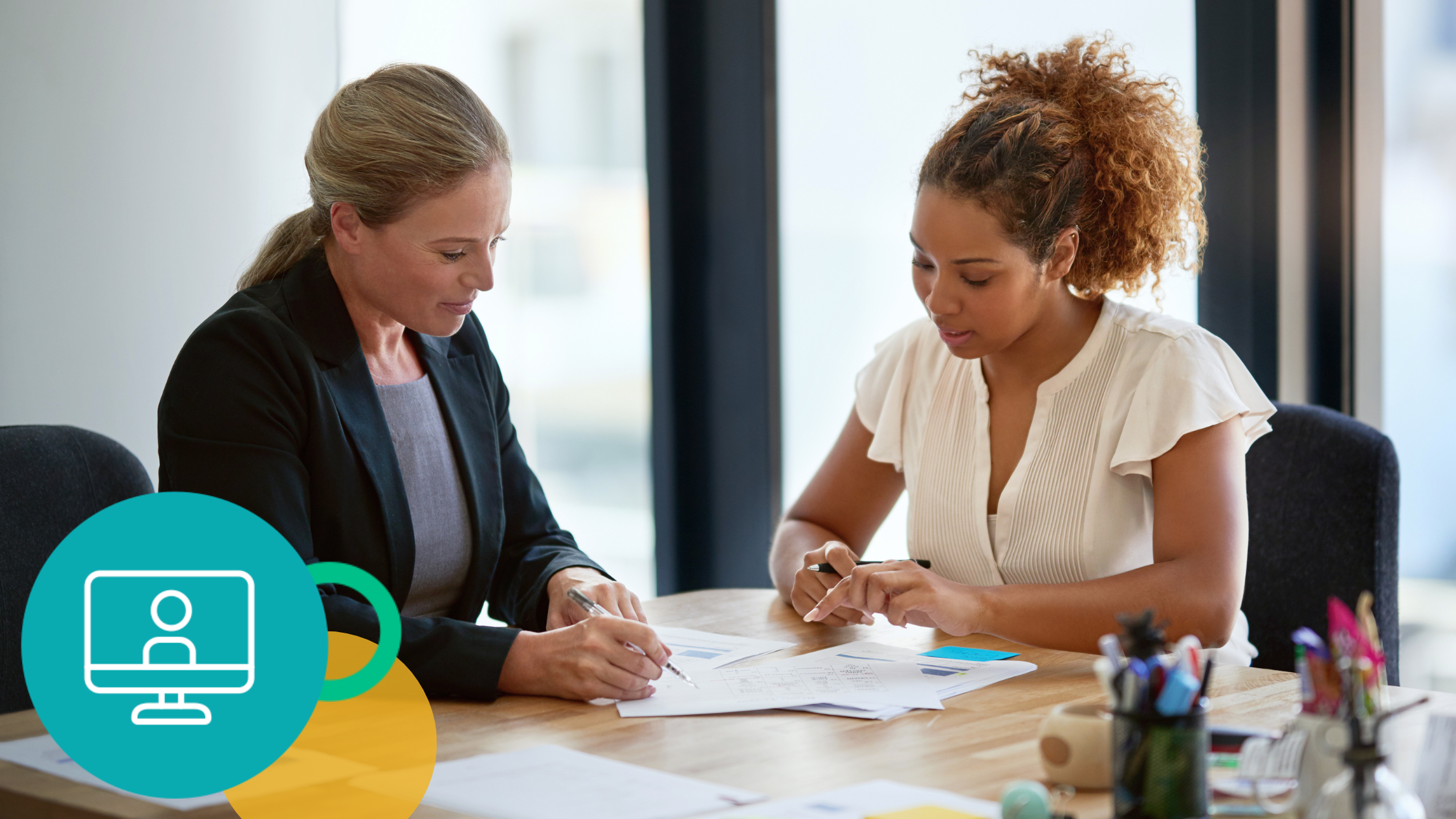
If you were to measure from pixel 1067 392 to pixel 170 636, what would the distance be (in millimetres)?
1216

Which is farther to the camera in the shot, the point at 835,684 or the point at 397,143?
the point at 397,143

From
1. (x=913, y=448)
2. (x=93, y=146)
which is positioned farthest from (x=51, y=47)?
(x=913, y=448)

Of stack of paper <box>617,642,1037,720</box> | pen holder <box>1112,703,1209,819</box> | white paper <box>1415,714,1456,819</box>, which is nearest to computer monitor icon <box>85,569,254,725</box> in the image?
stack of paper <box>617,642,1037,720</box>

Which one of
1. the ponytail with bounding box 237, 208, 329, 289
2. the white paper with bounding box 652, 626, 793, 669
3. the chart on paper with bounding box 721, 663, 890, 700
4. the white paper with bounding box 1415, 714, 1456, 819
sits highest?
the ponytail with bounding box 237, 208, 329, 289

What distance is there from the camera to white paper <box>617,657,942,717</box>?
132 centimetres

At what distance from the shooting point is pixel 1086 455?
5.90 feet

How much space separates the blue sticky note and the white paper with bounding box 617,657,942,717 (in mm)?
71

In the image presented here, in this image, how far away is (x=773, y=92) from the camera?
3049 mm

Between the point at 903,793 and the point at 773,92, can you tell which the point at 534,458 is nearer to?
the point at 773,92

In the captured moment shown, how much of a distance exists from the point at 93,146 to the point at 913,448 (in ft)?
5.44

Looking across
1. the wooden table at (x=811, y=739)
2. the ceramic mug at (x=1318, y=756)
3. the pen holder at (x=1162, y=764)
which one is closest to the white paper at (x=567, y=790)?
the wooden table at (x=811, y=739)

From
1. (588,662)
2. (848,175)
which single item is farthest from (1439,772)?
(848,175)

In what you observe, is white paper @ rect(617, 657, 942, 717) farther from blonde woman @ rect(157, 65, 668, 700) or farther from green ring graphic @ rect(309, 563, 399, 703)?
green ring graphic @ rect(309, 563, 399, 703)

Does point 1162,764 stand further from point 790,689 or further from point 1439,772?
point 790,689
